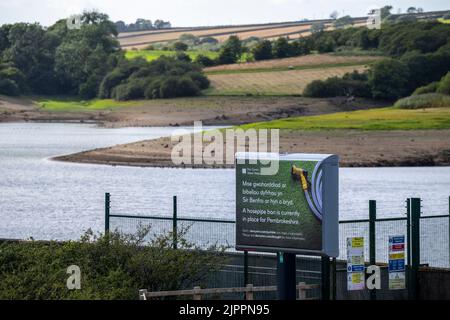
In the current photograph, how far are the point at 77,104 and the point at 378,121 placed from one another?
220 feet

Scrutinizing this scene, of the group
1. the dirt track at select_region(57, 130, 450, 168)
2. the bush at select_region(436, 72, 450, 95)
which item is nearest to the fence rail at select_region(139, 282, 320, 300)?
the dirt track at select_region(57, 130, 450, 168)

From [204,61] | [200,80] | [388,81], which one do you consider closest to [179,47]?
[204,61]

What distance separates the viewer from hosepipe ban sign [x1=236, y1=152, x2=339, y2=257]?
18125 mm

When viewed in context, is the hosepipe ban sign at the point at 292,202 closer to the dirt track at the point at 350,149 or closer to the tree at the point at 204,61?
the dirt track at the point at 350,149

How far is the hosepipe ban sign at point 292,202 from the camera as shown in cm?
1812

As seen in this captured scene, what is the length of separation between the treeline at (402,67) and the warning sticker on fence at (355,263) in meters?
96.7

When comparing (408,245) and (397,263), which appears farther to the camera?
(408,245)

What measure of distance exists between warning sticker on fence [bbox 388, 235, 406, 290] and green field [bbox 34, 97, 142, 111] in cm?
10647

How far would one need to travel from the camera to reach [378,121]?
84.9 metres

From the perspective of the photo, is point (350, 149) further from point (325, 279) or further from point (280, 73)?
point (280, 73)

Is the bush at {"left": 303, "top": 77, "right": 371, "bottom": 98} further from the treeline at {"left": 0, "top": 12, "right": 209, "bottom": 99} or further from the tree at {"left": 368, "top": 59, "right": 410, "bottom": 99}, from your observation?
the treeline at {"left": 0, "top": 12, "right": 209, "bottom": 99}

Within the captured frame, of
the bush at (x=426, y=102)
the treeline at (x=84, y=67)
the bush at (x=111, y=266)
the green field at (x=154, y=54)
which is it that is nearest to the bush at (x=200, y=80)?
the treeline at (x=84, y=67)

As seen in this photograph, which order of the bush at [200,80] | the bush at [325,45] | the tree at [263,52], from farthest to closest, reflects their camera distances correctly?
the tree at [263,52] < the bush at [325,45] < the bush at [200,80]
